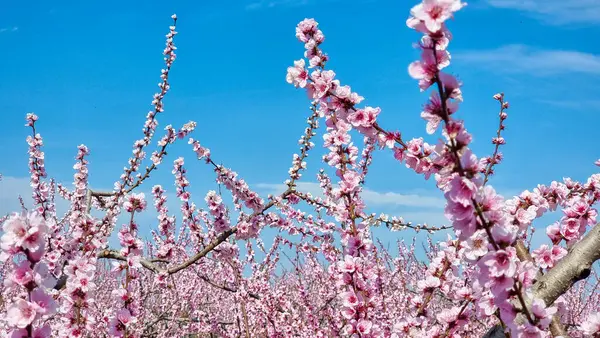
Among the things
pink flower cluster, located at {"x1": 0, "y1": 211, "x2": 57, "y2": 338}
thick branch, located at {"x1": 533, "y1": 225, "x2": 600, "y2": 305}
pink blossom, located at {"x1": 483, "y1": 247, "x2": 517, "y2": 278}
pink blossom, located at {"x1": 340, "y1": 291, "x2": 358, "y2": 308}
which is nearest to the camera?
pink blossom, located at {"x1": 483, "y1": 247, "x2": 517, "y2": 278}

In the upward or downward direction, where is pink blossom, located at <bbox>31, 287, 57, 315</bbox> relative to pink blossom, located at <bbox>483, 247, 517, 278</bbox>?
upward

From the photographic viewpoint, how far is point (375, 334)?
3193 mm

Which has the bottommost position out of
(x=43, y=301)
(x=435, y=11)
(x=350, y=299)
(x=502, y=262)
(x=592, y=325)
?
(x=592, y=325)

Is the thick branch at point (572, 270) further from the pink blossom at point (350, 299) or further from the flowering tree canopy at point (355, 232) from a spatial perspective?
the pink blossom at point (350, 299)

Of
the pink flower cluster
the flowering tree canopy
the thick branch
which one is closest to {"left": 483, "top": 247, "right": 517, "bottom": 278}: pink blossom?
the flowering tree canopy

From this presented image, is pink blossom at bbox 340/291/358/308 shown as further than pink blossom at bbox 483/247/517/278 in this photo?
Yes

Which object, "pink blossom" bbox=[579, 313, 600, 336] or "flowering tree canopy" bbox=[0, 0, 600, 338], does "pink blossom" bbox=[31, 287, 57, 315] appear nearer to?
"flowering tree canopy" bbox=[0, 0, 600, 338]

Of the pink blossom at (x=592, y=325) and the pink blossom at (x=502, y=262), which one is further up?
the pink blossom at (x=502, y=262)

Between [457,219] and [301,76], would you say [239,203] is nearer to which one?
[301,76]

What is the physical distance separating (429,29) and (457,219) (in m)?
0.65

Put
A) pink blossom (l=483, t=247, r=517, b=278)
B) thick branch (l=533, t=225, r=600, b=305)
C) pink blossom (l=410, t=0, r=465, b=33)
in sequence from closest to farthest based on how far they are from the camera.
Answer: pink blossom (l=410, t=0, r=465, b=33), pink blossom (l=483, t=247, r=517, b=278), thick branch (l=533, t=225, r=600, b=305)

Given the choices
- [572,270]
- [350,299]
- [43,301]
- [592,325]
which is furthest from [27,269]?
[572,270]

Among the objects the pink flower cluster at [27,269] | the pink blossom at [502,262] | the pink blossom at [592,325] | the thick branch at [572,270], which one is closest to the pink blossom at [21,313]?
the pink flower cluster at [27,269]

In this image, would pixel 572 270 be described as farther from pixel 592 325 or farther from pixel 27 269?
pixel 27 269
